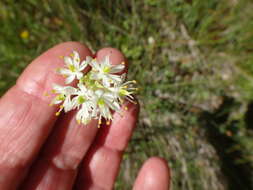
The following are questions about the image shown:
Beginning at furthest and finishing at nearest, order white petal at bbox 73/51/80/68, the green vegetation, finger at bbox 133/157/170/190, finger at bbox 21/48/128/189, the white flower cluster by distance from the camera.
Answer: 1. the green vegetation
2. finger at bbox 133/157/170/190
3. finger at bbox 21/48/128/189
4. white petal at bbox 73/51/80/68
5. the white flower cluster

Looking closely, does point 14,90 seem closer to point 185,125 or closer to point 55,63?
point 55,63

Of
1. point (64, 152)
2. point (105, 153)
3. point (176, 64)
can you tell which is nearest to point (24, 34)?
point (64, 152)

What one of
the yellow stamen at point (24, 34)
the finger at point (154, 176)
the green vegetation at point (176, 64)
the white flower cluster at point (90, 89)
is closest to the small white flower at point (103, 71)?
the white flower cluster at point (90, 89)

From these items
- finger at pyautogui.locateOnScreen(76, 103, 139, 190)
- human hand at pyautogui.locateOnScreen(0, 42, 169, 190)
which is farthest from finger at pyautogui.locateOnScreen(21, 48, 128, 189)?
finger at pyautogui.locateOnScreen(76, 103, 139, 190)

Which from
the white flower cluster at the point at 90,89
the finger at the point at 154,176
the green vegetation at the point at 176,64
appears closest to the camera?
the white flower cluster at the point at 90,89

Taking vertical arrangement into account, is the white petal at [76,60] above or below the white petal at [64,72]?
above

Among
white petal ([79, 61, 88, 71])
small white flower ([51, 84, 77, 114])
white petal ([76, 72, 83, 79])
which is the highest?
white petal ([79, 61, 88, 71])

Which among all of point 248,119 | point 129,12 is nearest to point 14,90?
point 129,12

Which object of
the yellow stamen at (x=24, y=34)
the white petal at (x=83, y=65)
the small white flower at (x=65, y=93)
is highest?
the yellow stamen at (x=24, y=34)

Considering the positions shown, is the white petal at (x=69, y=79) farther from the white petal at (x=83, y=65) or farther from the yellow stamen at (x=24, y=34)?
the yellow stamen at (x=24, y=34)

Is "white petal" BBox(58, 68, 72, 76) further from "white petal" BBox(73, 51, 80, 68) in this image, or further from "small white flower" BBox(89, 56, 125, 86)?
"small white flower" BBox(89, 56, 125, 86)
